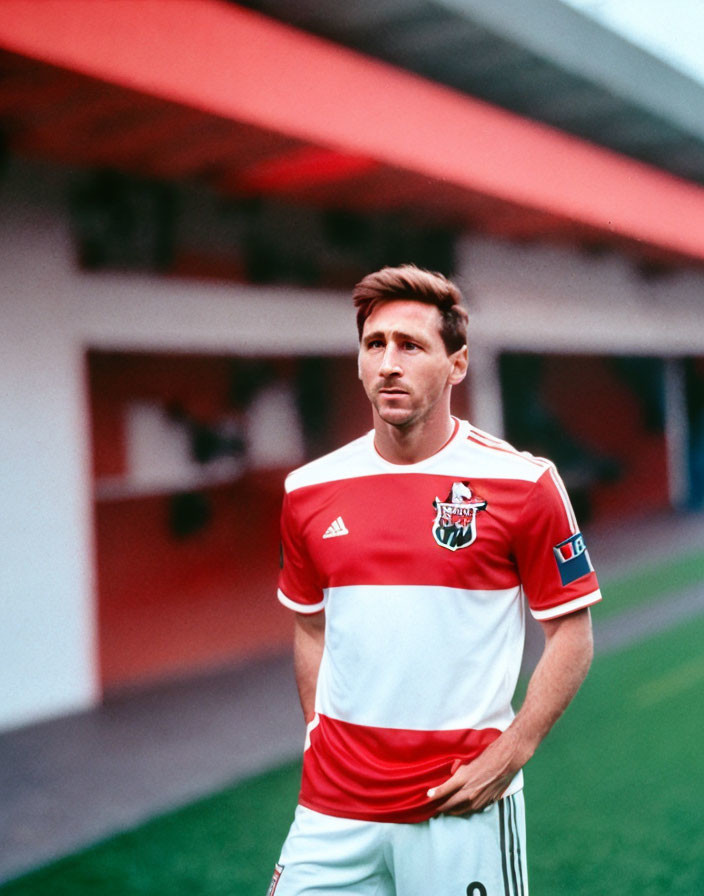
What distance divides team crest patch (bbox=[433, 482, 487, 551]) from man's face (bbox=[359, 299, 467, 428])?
0.59 ft

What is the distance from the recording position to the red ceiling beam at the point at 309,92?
400cm

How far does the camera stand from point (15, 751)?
A: 5.38 meters

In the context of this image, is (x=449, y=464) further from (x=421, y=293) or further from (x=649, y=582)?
(x=649, y=582)

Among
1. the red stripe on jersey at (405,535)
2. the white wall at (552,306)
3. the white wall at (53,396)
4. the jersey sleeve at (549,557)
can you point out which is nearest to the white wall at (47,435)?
the white wall at (53,396)

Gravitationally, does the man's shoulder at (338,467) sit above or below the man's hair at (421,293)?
below

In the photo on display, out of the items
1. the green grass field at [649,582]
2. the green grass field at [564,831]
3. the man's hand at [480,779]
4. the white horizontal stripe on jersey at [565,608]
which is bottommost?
the green grass field at [649,582]

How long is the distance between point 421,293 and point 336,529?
→ 524 mm

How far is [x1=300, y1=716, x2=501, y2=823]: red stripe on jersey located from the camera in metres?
1.90

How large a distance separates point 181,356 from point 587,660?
5809 mm

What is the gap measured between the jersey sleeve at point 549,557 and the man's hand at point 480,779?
10.6 inches

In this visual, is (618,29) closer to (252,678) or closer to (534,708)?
(252,678)

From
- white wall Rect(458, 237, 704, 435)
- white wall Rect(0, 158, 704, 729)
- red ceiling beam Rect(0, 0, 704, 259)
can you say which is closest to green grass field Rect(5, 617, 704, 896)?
white wall Rect(0, 158, 704, 729)

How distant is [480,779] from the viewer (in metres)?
1.87

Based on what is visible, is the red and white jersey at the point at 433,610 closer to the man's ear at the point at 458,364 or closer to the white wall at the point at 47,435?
the man's ear at the point at 458,364
